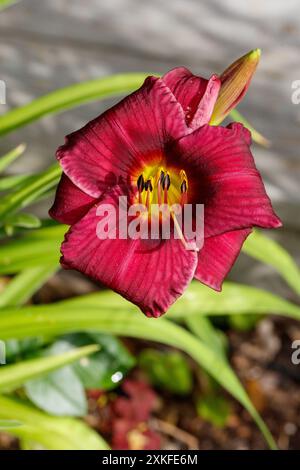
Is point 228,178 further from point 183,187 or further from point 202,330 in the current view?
point 202,330

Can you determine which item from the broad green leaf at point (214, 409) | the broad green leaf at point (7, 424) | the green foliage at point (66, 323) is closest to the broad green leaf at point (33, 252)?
the green foliage at point (66, 323)

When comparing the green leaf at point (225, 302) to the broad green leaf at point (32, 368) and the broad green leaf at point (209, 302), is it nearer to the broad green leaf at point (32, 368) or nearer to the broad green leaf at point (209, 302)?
the broad green leaf at point (209, 302)

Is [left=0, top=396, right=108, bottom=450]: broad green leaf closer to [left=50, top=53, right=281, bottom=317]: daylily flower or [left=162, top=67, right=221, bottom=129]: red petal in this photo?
[left=50, top=53, right=281, bottom=317]: daylily flower

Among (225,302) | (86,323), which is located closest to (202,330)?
(225,302)

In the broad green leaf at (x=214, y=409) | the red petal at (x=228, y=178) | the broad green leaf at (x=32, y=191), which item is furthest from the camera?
the broad green leaf at (x=214, y=409)

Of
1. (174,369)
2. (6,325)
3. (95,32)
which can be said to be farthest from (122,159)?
(174,369)

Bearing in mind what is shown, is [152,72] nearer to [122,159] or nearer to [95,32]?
[95,32]
